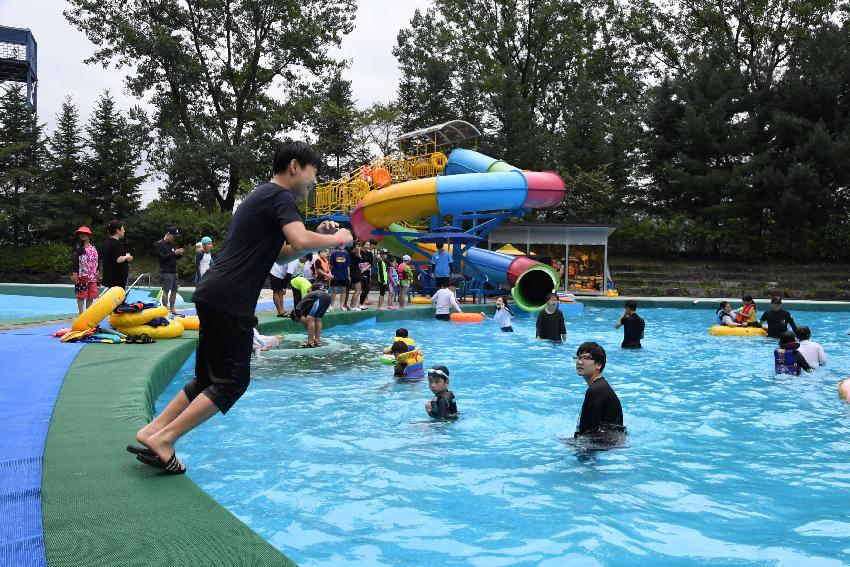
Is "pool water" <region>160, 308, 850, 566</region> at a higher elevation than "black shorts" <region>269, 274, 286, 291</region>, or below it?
below

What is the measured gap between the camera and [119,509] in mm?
2973

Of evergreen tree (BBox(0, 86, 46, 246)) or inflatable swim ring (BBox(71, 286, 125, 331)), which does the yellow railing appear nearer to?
evergreen tree (BBox(0, 86, 46, 246))

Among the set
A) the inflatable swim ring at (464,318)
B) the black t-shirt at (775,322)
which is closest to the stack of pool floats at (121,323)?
the inflatable swim ring at (464,318)

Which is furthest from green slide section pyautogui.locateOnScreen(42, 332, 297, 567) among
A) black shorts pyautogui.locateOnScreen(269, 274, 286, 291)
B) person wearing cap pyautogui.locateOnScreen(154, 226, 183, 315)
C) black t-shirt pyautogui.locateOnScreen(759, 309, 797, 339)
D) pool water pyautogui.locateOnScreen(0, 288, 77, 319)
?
black t-shirt pyautogui.locateOnScreen(759, 309, 797, 339)

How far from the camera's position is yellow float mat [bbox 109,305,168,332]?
331 inches

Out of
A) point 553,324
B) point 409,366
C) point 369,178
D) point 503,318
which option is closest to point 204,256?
point 409,366

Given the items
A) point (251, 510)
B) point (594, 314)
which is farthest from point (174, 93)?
point (251, 510)

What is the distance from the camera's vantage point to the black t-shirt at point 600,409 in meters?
4.93

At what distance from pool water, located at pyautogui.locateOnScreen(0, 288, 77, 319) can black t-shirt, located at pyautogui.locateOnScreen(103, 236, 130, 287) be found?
5.22m

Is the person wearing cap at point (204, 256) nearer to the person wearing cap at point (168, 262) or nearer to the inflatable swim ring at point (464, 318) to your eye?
the person wearing cap at point (168, 262)

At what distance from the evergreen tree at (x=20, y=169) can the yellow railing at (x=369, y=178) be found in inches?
483

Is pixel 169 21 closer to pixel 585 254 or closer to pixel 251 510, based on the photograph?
pixel 585 254

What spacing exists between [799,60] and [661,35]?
9511 millimetres

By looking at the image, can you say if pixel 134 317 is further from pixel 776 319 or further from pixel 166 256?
pixel 776 319
